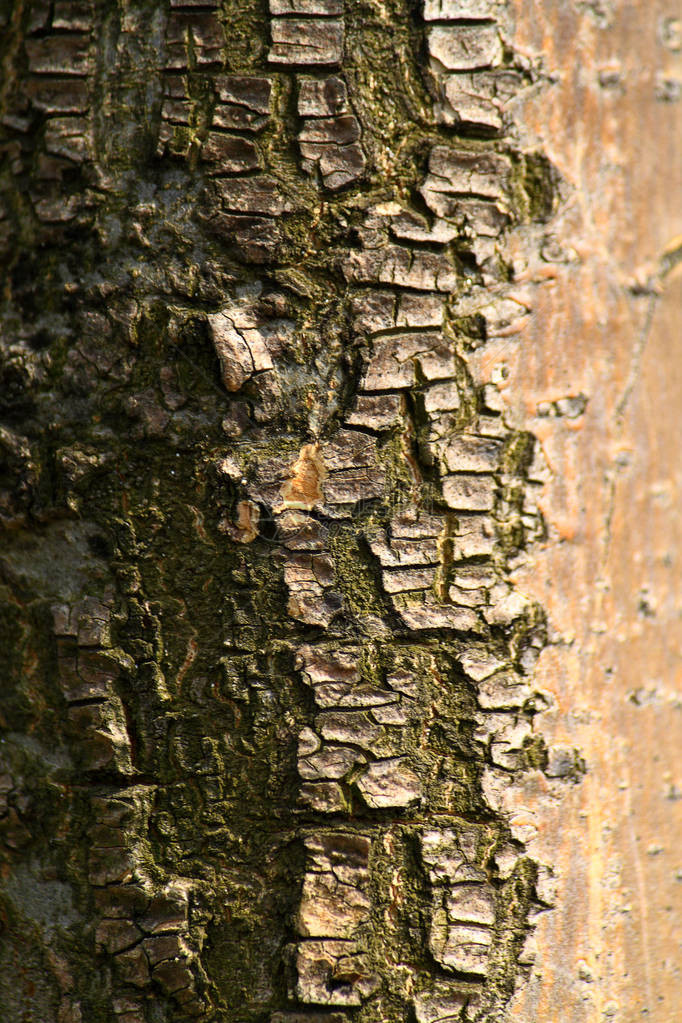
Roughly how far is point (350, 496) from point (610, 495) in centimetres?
33

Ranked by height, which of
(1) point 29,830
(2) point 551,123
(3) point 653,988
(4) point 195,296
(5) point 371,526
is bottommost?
(3) point 653,988

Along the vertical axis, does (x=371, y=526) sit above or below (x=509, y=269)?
below

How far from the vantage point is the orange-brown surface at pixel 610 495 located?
3.20ft

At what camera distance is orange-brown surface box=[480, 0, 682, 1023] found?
0.97 meters

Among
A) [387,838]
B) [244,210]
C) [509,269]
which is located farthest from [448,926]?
[244,210]

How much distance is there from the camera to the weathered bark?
3.15 feet

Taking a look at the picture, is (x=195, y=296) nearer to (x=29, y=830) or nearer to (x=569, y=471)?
(x=569, y=471)

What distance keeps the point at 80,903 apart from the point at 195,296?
0.80 m

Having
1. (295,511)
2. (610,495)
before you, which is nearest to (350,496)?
(295,511)

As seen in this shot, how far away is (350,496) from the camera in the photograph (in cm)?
98

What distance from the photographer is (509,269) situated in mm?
979

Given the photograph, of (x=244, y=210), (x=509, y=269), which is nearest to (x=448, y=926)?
(x=509, y=269)

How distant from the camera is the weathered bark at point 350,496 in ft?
3.15

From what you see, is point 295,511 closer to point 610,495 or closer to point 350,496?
point 350,496
